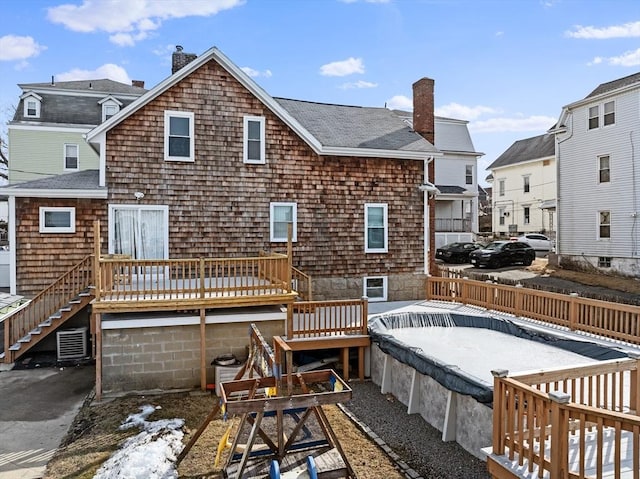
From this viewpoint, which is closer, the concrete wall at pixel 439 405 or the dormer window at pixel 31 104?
the concrete wall at pixel 439 405

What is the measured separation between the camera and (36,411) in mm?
8312

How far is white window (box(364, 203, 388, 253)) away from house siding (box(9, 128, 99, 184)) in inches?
622

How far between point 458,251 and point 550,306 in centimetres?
1500

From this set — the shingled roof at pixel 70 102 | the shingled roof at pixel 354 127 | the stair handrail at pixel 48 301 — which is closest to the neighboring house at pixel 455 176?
the shingled roof at pixel 354 127

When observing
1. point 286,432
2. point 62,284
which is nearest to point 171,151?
point 62,284

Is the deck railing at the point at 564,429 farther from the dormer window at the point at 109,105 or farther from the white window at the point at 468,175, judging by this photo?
the dormer window at the point at 109,105

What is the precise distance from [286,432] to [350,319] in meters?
3.52

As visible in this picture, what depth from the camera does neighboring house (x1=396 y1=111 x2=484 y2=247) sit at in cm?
2808

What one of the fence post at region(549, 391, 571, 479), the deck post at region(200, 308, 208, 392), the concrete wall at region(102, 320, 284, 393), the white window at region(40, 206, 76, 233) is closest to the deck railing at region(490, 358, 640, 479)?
the fence post at region(549, 391, 571, 479)

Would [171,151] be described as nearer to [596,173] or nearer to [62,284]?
[62,284]

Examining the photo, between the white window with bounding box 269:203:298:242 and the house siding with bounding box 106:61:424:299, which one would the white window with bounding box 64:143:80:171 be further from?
the white window with bounding box 269:203:298:242

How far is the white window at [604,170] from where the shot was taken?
20047 millimetres

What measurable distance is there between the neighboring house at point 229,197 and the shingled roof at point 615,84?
10961 millimetres

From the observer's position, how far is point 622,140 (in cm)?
1919
